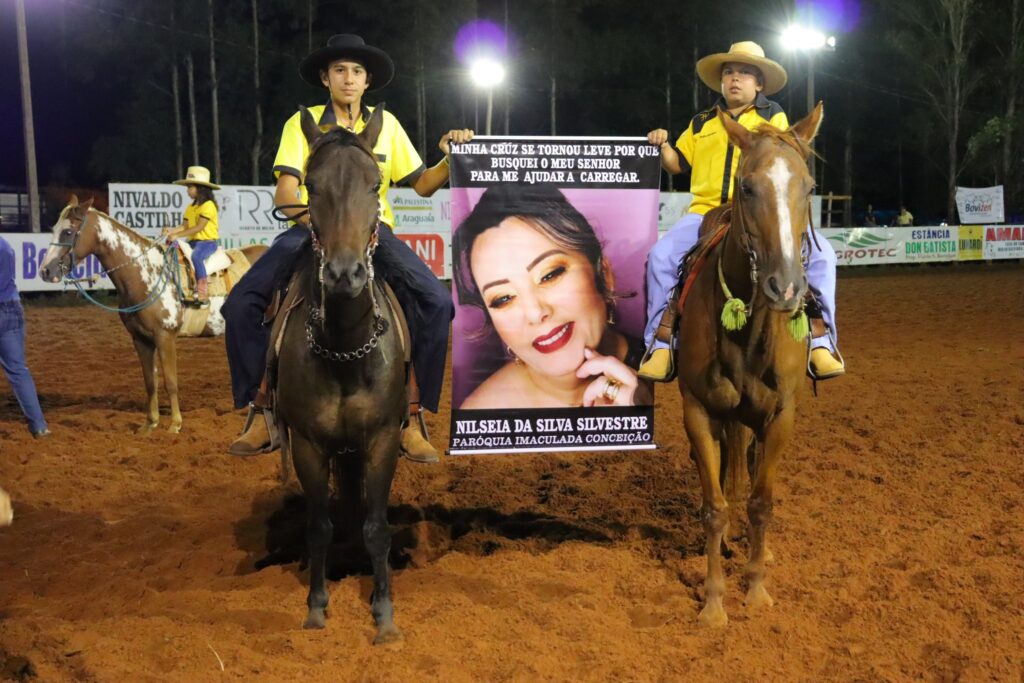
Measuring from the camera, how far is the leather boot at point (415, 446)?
5.55 m

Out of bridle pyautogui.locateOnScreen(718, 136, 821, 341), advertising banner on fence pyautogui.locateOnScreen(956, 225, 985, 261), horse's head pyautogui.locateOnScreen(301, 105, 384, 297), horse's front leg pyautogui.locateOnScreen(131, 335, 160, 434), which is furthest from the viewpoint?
advertising banner on fence pyautogui.locateOnScreen(956, 225, 985, 261)

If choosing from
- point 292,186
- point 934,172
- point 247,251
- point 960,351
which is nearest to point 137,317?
point 247,251

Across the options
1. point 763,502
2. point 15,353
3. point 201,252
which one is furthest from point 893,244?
point 763,502

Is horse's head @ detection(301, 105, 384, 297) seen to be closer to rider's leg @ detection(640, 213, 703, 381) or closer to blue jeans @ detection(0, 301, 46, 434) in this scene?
rider's leg @ detection(640, 213, 703, 381)

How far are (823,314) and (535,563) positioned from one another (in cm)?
237

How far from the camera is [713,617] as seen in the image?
5172mm

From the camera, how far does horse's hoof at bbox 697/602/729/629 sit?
16.9 feet

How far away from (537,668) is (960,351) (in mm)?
11471

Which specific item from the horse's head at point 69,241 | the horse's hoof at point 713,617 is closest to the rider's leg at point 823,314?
the horse's hoof at point 713,617

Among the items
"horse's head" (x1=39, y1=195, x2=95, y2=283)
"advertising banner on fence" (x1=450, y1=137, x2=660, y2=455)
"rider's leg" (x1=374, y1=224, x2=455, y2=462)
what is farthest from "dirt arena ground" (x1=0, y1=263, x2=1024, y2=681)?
"horse's head" (x1=39, y1=195, x2=95, y2=283)

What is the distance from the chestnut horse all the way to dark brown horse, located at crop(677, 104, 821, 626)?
6.75 metres

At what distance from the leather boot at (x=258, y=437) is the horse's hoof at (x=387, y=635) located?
126 cm

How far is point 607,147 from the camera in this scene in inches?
271

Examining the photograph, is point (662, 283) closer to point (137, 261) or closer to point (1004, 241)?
point (137, 261)
